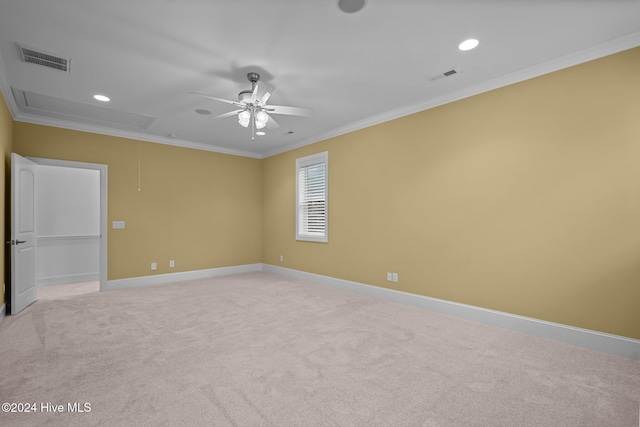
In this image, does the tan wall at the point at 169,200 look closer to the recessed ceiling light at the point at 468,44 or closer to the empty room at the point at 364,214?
the empty room at the point at 364,214

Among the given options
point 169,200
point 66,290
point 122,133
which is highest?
point 122,133

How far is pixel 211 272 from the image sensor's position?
6316mm

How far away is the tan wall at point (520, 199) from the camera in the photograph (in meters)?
2.66

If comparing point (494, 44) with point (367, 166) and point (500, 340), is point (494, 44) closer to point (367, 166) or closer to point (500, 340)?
point (367, 166)

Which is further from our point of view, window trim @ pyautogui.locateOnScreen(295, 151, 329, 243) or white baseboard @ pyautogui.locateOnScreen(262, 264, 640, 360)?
window trim @ pyautogui.locateOnScreen(295, 151, 329, 243)

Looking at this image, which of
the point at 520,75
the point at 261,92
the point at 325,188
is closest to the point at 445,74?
the point at 520,75

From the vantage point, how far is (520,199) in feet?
10.5

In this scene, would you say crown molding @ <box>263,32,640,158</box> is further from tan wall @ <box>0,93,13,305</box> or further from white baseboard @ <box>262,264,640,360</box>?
tan wall @ <box>0,93,13,305</box>

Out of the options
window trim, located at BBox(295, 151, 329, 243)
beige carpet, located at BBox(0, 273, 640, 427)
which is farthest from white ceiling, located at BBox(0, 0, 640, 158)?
beige carpet, located at BBox(0, 273, 640, 427)

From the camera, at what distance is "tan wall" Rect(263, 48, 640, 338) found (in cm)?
266

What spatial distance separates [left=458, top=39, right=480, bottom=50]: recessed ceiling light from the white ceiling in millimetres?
47

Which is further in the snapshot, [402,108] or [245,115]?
[402,108]

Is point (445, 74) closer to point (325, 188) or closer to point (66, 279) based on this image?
point (325, 188)

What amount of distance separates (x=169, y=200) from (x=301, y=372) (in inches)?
189
